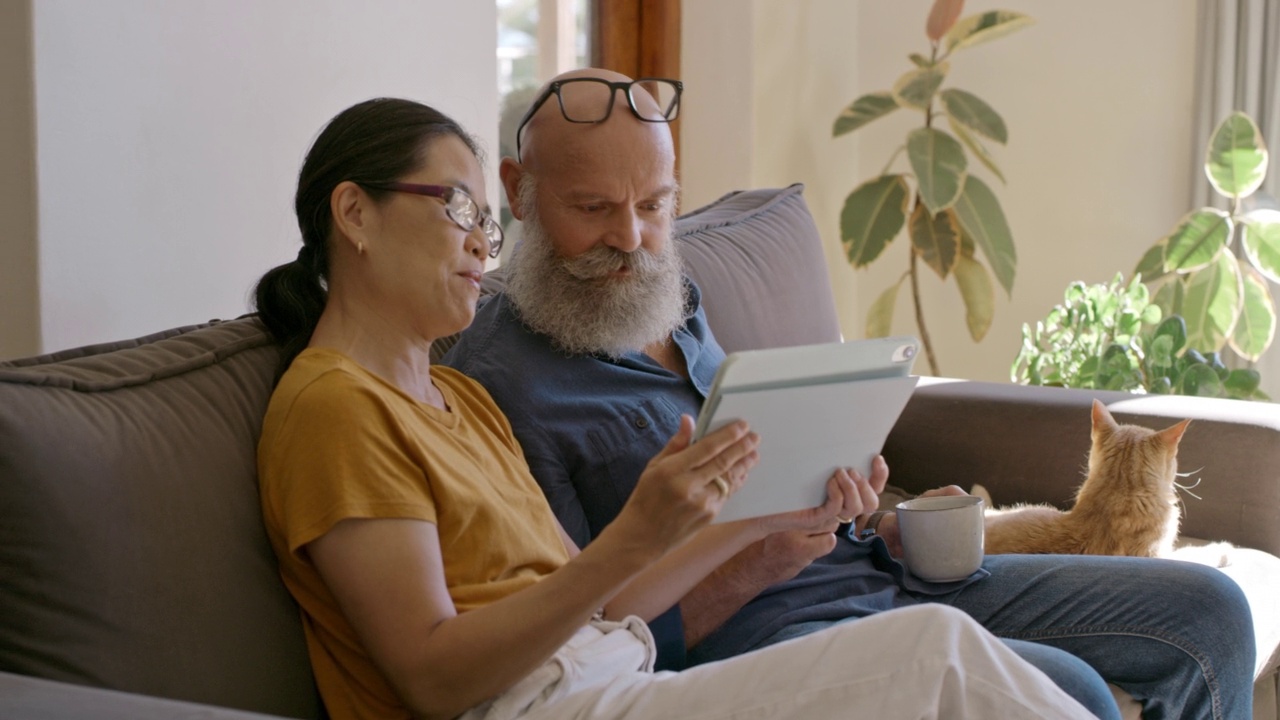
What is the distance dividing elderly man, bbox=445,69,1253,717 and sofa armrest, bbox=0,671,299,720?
69cm

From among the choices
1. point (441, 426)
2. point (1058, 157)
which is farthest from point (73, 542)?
point (1058, 157)

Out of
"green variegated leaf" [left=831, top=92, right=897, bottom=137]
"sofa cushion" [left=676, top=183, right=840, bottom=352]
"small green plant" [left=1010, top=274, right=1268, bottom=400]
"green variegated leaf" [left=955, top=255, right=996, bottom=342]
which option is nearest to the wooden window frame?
"green variegated leaf" [left=831, top=92, right=897, bottom=137]

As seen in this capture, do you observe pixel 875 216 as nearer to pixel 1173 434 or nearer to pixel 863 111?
pixel 863 111

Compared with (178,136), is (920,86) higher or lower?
higher

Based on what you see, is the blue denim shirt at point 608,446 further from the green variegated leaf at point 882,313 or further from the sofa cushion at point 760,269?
the green variegated leaf at point 882,313

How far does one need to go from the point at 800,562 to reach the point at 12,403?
0.90 m

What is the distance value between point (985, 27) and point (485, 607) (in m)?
2.99

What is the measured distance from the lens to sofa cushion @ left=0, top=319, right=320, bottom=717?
1051 millimetres

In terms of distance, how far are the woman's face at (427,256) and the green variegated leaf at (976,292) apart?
2.65 m

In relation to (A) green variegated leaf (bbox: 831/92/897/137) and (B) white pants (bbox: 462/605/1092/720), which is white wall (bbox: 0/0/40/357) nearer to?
(B) white pants (bbox: 462/605/1092/720)

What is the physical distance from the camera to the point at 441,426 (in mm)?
1315

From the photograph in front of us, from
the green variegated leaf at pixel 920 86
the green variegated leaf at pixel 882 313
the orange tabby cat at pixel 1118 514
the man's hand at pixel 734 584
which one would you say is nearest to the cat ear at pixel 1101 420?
the orange tabby cat at pixel 1118 514

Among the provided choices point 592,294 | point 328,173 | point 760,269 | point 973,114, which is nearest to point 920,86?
point 973,114

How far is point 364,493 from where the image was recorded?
113 centimetres
